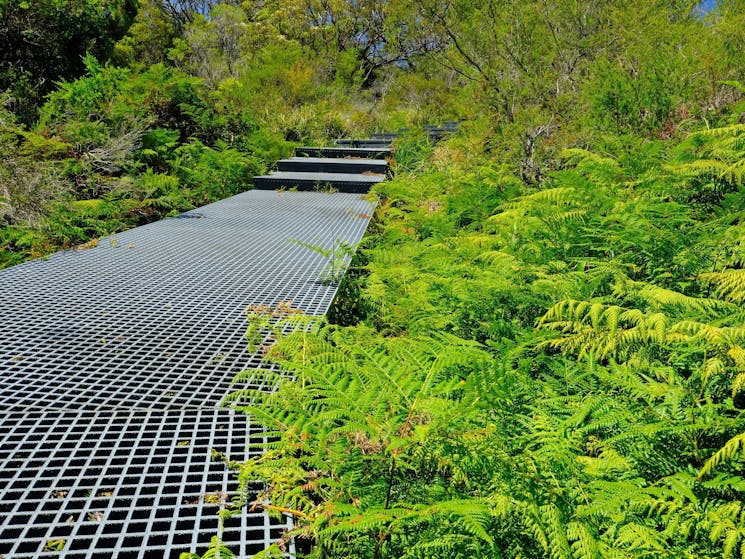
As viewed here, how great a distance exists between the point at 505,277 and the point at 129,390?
6.89 feet

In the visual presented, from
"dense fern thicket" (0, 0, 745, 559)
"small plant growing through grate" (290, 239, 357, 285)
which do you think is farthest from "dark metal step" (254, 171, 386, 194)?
"small plant growing through grate" (290, 239, 357, 285)

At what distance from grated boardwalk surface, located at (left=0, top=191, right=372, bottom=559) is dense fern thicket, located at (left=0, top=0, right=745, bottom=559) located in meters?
0.20

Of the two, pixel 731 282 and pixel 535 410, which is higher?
pixel 731 282

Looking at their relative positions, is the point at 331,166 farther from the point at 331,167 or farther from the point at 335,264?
the point at 335,264

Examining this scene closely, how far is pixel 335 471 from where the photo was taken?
4.70 ft

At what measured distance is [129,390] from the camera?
2027 mm

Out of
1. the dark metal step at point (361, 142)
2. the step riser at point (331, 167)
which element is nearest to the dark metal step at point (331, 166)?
the step riser at point (331, 167)

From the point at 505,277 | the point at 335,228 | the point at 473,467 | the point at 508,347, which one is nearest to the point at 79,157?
the point at 335,228

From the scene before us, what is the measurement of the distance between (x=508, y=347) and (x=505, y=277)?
836 mm

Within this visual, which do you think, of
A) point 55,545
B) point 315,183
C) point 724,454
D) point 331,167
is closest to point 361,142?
point 331,167

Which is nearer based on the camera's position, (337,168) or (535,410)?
(535,410)

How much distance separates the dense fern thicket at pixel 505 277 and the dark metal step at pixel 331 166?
44cm

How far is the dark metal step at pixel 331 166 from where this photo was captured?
8883 mm

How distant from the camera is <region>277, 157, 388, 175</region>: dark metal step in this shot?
888 cm
